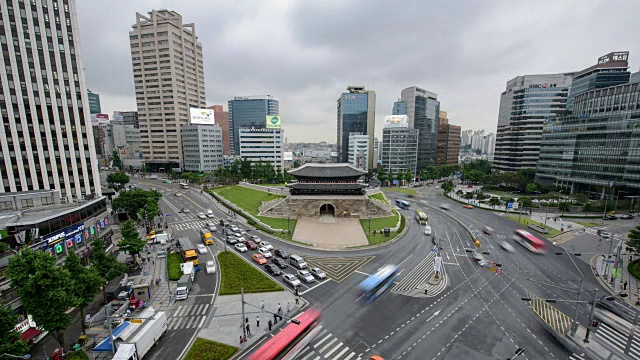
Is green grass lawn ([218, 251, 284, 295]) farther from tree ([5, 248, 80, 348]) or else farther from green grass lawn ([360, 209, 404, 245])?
green grass lawn ([360, 209, 404, 245])

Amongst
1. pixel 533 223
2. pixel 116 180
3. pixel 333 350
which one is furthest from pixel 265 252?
pixel 116 180

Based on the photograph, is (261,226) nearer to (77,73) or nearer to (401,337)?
(401,337)

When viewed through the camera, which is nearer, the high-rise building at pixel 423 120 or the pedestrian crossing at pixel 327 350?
the pedestrian crossing at pixel 327 350

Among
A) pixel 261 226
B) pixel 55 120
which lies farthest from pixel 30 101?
pixel 261 226

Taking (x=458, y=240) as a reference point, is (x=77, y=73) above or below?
above

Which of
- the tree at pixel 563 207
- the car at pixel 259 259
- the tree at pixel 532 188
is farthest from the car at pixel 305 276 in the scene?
the tree at pixel 532 188

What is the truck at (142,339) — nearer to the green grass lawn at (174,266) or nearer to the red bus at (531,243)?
the green grass lawn at (174,266)
